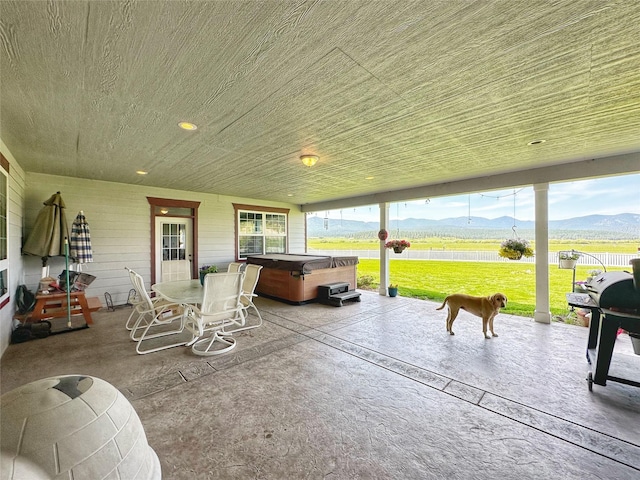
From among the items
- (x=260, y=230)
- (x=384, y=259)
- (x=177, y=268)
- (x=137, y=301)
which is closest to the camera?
(x=137, y=301)

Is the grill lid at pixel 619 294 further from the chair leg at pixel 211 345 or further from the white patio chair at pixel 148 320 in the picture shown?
the white patio chair at pixel 148 320

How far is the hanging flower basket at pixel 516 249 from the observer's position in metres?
4.39

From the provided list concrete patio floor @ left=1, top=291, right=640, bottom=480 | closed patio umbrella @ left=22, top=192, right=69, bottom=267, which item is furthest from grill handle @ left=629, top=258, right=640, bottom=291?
closed patio umbrella @ left=22, top=192, right=69, bottom=267

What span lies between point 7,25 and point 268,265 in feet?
18.1

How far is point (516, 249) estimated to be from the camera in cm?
444

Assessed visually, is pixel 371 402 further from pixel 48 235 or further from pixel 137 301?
pixel 48 235

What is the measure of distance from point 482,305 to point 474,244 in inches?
318

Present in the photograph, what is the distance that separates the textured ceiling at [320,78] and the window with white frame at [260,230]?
13.5 feet

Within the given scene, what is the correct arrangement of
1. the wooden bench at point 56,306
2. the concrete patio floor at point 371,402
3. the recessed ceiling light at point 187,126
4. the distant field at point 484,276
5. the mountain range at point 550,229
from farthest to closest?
1. the distant field at point 484,276
2. the mountain range at point 550,229
3. the wooden bench at point 56,306
4. the recessed ceiling light at point 187,126
5. the concrete patio floor at point 371,402

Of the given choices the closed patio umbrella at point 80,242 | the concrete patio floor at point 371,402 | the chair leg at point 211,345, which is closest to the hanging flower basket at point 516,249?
the concrete patio floor at point 371,402

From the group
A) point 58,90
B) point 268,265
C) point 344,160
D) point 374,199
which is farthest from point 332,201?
point 58,90

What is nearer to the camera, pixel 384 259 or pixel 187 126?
pixel 187 126

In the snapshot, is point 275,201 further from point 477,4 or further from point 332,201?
point 477,4

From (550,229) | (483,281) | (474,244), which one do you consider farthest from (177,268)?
(474,244)
